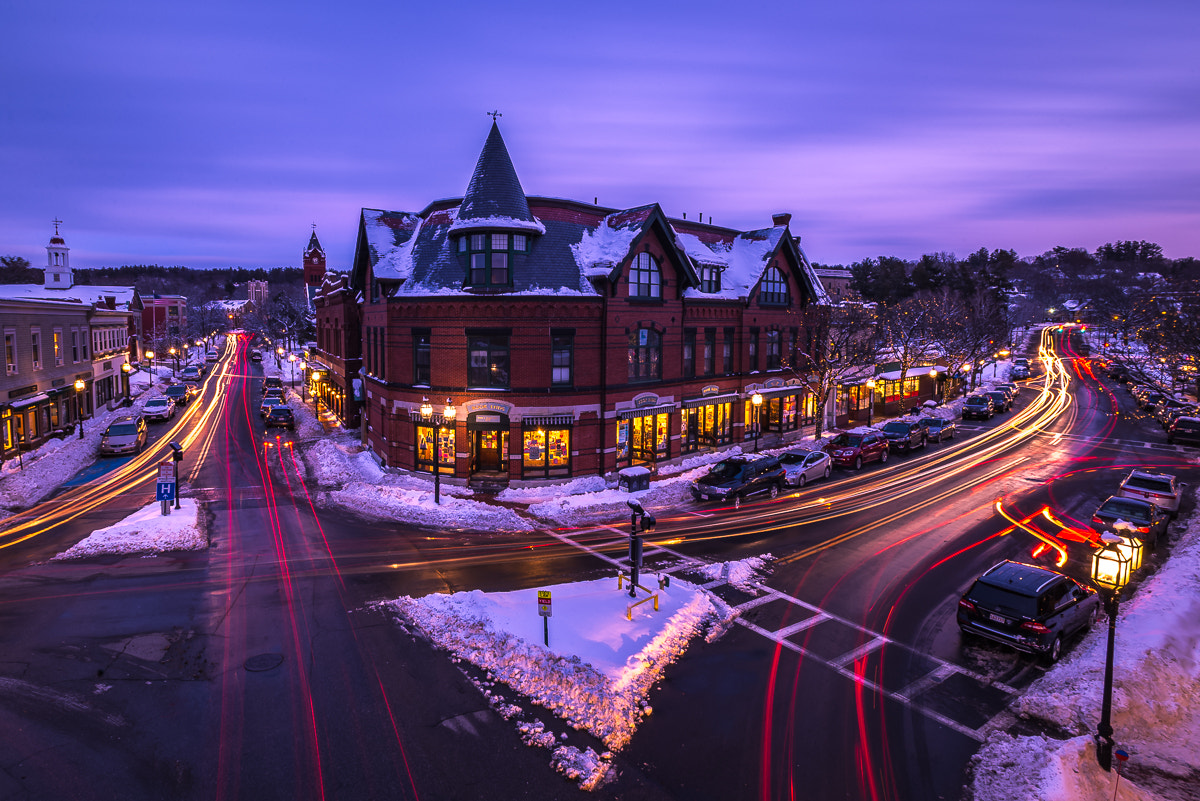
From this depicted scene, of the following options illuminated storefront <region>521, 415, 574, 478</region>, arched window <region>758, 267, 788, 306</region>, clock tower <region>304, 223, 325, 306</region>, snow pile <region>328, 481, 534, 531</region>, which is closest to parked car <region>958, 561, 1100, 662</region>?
snow pile <region>328, 481, 534, 531</region>

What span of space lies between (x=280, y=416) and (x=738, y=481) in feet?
107

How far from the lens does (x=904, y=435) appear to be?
37.0 metres

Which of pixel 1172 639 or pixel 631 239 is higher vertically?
pixel 631 239

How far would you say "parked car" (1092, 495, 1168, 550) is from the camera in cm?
2008

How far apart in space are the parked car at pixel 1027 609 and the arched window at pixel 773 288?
2523 cm

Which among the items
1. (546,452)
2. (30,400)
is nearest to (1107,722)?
(546,452)

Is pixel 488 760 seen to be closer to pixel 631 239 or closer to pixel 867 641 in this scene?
pixel 867 641

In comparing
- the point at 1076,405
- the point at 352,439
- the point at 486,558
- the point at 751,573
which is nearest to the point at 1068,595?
the point at 751,573

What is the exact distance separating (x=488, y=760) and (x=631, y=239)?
23138mm

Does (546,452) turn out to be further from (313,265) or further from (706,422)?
(313,265)

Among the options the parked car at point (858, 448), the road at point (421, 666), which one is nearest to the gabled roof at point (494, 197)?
the road at point (421, 666)

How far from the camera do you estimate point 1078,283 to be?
574ft

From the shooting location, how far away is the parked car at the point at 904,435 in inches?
1454

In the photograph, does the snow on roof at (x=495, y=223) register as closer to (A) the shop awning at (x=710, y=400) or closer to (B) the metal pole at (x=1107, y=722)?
(A) the shop awning at (x=710, y=400)
